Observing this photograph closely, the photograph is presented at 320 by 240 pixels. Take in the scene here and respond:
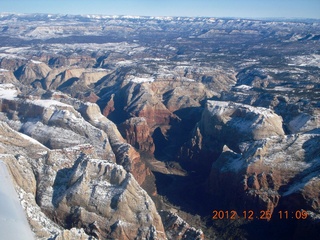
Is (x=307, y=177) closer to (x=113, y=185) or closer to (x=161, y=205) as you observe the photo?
(x=161, y=205)

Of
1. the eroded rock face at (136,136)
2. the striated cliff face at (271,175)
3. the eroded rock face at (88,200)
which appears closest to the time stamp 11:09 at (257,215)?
the striated cliff face at (271,175)

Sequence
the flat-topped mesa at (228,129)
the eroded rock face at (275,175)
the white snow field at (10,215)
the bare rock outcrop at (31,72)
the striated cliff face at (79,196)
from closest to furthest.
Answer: the white snow field at (10,215)
the striated cliff face at (79,196)
the eroded rock face at (275,175)
the flat-topped mesa at (228,129)
the bare rock outcrop at (31,72)

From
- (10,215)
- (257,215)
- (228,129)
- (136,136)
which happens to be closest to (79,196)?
(10,215)

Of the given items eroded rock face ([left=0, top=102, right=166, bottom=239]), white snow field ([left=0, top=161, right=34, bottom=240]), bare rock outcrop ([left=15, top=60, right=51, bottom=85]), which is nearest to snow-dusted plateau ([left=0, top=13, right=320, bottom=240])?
eroded rock face ([left=0, top=102, right=166, bottom=239])

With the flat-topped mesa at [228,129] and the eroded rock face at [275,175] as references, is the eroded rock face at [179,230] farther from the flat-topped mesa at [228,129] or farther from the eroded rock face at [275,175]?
the flat-topped mesa at [228,129]

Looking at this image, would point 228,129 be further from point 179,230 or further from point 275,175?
point 179,230

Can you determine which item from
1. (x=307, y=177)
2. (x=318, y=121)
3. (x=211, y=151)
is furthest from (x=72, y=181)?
(x=318, y=121)
